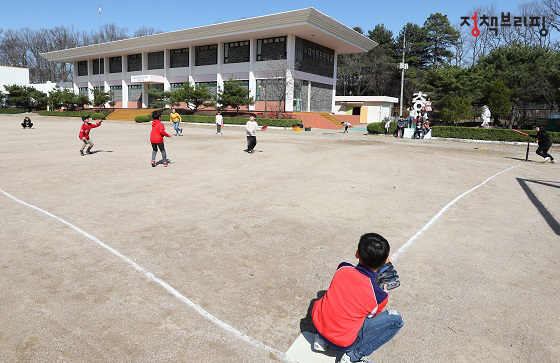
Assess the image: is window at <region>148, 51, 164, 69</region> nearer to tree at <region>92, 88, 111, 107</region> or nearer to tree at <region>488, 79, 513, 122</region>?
tree at <region>92, 88, 111, 107</region>

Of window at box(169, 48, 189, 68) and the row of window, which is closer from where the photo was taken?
the row of window

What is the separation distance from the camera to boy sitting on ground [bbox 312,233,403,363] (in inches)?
111

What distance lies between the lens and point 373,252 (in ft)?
9.41

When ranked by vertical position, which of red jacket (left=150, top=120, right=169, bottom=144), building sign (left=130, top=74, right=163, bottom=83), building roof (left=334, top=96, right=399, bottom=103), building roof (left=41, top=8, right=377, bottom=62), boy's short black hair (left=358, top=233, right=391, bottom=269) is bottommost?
boy's short black hair (left=358, top=233, right=391, bottom=269)

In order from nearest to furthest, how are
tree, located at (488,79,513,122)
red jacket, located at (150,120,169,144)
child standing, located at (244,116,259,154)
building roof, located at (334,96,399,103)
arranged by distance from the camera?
red jacket, located at (150,120,169,144)
child standing, located at (244,116,259,154)
tree, located at (488,79,513,122)
building roof, located at (334,96,399,103)

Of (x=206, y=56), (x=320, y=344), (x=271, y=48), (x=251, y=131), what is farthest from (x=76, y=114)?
(x=320, y=344)

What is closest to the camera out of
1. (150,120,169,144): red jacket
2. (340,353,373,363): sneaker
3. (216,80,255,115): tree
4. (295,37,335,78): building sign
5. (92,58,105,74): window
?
(340,353,373,363): sneaker

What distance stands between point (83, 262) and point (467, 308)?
14.9ft

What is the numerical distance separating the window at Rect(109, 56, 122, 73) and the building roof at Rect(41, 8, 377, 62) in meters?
3.78

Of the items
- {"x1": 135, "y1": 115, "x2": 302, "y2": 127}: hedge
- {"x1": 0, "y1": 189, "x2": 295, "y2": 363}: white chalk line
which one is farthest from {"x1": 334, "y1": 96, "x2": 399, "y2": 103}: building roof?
{"x1": 0, "y1": 189, "x2": 295, "y2": 363}: white chalk line

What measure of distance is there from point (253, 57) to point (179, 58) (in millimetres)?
13313

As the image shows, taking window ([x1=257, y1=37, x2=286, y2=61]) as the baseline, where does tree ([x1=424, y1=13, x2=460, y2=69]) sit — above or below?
above

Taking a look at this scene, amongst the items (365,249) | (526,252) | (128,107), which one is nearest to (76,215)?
(365,249)

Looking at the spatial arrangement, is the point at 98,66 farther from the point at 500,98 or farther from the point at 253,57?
the point at 500,98
